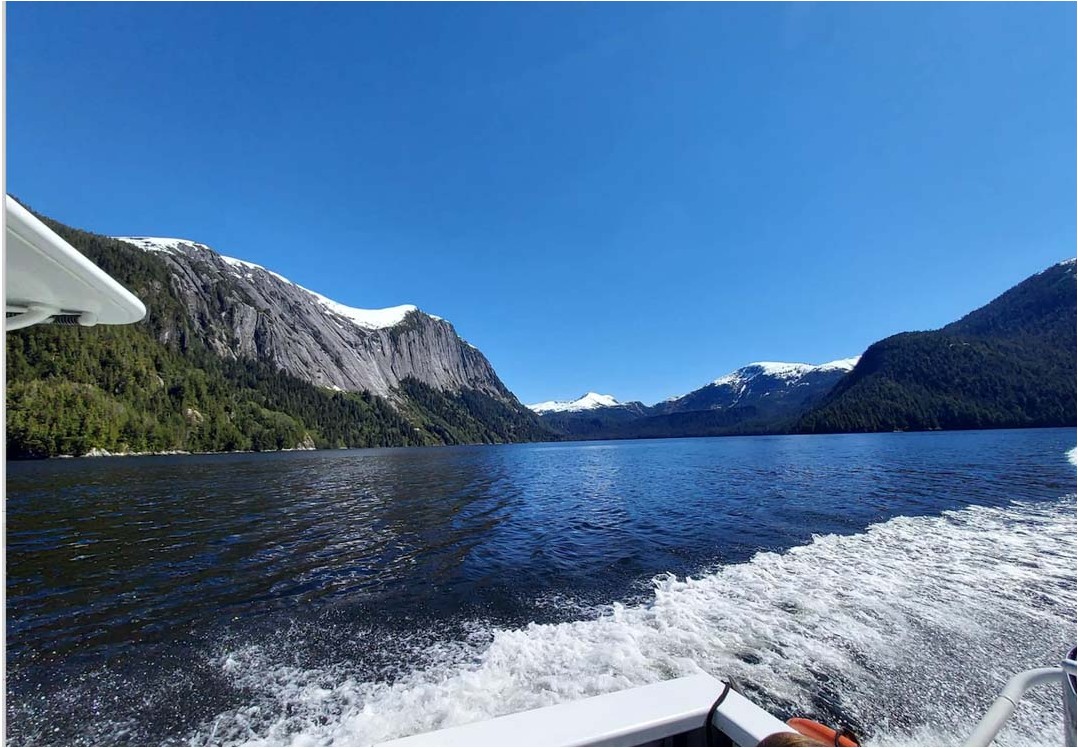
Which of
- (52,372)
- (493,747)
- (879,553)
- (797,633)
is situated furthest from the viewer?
(52,372)

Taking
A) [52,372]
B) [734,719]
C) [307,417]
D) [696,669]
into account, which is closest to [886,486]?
[696,669]

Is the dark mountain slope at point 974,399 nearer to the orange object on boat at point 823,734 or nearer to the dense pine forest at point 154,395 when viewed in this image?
the dense pine forest at point 154,395

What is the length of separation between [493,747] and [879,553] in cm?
1360

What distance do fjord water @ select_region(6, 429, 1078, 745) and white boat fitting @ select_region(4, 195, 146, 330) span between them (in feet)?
16.8

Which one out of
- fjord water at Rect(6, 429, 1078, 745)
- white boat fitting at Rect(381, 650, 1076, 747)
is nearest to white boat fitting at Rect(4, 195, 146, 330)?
white boat fitting at Rect(381, 650, 1076, 747)

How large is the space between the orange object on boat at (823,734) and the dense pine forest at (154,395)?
110790mm

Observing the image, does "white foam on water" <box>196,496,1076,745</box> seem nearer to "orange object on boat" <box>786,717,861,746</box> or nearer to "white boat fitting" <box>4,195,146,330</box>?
"orange object on boat" <box>786,717,861,746</box>

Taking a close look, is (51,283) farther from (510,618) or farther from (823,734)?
(510,618)

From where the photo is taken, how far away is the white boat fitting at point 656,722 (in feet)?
11.3

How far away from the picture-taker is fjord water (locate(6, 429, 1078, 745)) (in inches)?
238

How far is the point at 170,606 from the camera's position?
9789mm

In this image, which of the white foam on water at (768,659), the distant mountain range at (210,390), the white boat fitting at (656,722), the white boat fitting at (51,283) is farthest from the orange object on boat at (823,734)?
the distant mountain range at (210,390)

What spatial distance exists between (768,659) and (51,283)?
970 cm

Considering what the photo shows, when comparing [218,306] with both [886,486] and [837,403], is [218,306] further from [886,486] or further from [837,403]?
[837,403]
